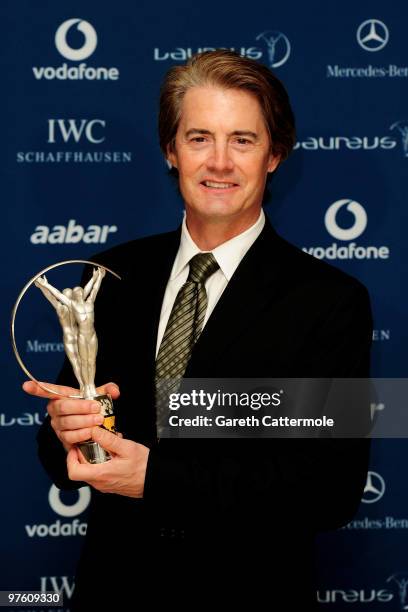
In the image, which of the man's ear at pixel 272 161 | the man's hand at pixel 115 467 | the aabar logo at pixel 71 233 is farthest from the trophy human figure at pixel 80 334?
the aabar logo at pixel 71 233

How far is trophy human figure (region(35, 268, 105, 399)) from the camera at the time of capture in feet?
5.02

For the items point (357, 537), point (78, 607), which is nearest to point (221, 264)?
point (78, 607)

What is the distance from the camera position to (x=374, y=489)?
2678 millimetres

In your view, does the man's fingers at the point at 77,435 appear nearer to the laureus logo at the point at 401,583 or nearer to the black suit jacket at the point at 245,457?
the black suit jacket at the point at 245,457

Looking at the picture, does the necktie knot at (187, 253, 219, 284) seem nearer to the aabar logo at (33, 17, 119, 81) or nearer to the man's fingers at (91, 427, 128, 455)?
the man's fingers at (91, 427, 128, 455)

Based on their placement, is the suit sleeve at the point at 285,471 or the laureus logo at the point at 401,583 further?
the laureus logo at the point at 401,583

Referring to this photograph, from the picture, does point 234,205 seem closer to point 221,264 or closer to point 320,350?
point 221,264

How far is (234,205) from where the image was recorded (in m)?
1.78

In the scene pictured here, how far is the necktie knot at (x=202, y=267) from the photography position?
5.95 feet

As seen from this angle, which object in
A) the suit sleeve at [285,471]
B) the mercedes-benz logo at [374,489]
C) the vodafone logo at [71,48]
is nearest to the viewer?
the suit sleeve at [285,471]

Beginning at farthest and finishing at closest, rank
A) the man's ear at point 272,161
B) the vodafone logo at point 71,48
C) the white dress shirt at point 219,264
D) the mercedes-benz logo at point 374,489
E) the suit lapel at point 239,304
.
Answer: the mercedes-benz logo at point 374,489, the vodafone logo at point 71,48, the man's ear at point 272,161, the white dress shirt at point 219,264, the suit lapel at point 239,304

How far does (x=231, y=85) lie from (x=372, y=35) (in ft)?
3.22

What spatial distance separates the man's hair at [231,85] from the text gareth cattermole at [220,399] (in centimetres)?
59

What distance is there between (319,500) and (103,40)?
1.61 m
